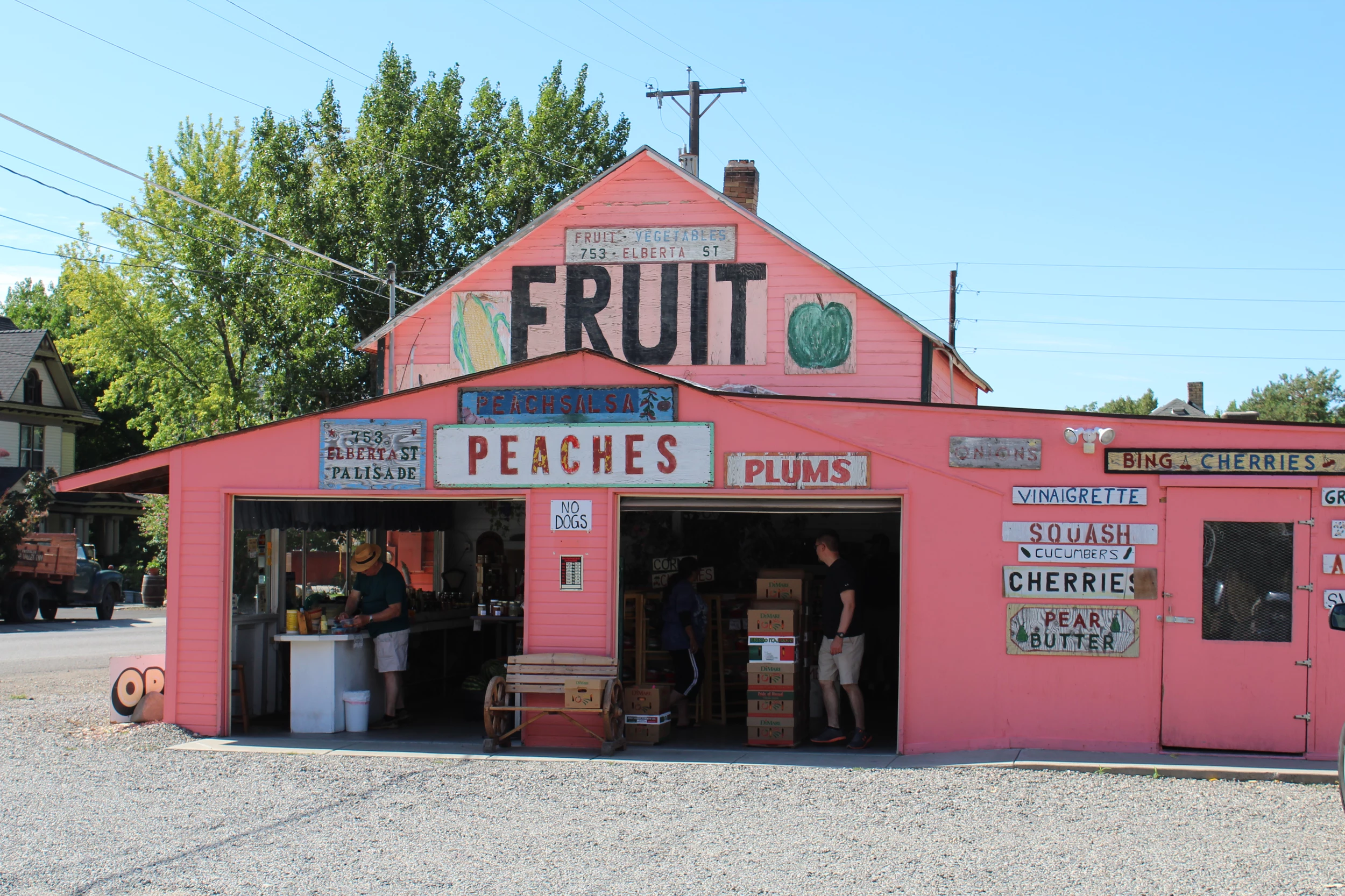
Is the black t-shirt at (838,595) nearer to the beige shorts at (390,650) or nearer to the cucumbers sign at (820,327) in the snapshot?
the beige shorts at (390,650)

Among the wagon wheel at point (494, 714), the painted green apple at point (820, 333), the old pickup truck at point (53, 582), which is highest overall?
the painted green apple at point (820, 333)

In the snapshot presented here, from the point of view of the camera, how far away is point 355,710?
12.6m

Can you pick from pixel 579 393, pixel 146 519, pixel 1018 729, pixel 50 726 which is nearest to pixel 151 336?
pixel 146 519

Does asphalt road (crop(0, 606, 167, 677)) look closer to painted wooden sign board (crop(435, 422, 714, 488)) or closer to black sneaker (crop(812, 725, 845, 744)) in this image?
painted wooden sign board (crop(435, 422, 714, 488))

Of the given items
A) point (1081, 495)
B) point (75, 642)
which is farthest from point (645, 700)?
point (75, 642)

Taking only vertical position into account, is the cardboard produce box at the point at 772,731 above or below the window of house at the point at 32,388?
below

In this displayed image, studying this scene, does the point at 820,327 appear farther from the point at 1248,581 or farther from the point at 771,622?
the point at 1248,581

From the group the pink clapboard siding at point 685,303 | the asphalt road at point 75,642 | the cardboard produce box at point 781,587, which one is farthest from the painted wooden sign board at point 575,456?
the asphalt road at point 75,642

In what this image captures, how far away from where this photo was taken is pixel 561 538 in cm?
1189

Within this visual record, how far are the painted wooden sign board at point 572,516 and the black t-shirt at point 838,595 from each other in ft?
7.57

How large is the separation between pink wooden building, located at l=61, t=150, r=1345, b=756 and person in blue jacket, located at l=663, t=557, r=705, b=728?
1203 mm

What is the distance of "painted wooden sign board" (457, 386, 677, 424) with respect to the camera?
11766 millimetres

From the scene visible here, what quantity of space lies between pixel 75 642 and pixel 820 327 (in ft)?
53.9

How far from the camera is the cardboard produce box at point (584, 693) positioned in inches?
442
